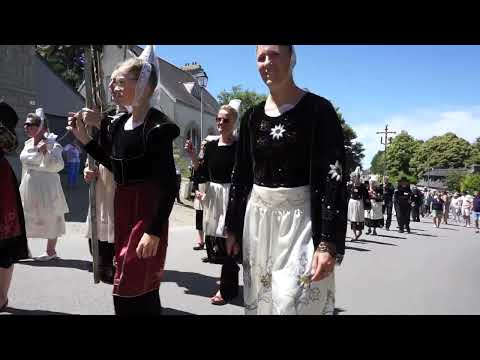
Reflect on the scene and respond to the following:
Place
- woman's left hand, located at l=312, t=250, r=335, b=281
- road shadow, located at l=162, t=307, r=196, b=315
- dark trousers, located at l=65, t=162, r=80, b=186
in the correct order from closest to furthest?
woman's left hand, located at l=312, t=250, r=335, b=281, road shadow, located at l=162, t=307, r=196, b=315, dark trousers, located at l=65, t=162, r=80, b=186

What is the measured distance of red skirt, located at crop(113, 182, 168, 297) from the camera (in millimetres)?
2277

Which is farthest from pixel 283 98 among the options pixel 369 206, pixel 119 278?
pixel 369 206

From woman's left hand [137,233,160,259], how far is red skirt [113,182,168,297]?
0.06 m

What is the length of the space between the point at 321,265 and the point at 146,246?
0.98 meters

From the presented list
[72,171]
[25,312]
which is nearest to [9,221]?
[25,312]

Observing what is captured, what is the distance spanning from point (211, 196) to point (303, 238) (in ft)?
9.54

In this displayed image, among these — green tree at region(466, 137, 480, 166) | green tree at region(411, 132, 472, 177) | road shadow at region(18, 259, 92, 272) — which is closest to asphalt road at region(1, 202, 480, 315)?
road shadow at region(18, 259, 92, 272)

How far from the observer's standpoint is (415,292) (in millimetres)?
5328

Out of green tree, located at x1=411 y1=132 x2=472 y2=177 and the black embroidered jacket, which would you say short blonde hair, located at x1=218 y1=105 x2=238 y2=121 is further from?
green tree, located at x1=411 y1=132 x2=472 y2=177

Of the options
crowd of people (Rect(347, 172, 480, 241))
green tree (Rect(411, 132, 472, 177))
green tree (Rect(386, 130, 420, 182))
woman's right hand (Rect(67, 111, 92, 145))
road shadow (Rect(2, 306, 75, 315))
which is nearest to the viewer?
woman's right hand (Rect(67, 111, 92, 145))

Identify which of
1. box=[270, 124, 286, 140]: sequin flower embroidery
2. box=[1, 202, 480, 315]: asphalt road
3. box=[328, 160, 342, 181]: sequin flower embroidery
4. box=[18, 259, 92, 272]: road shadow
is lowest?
box=[1, 202, 480, 315]: asphalt road

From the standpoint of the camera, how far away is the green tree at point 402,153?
89.2 meters

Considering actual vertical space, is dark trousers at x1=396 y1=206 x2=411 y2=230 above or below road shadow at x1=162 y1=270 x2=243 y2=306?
above
